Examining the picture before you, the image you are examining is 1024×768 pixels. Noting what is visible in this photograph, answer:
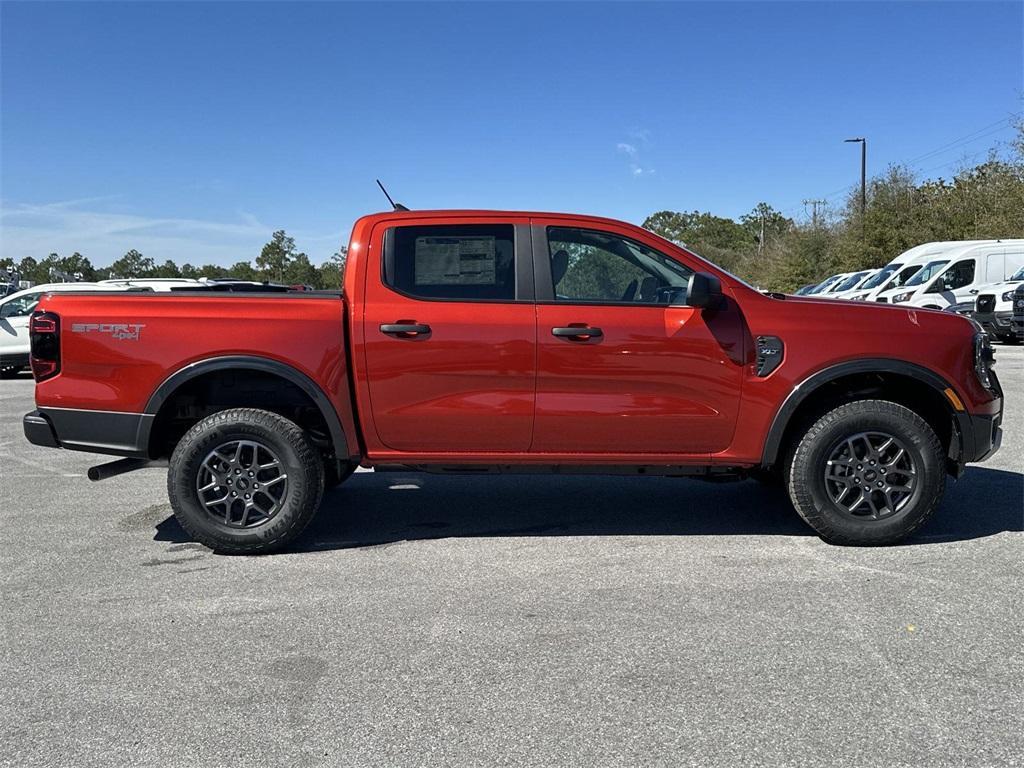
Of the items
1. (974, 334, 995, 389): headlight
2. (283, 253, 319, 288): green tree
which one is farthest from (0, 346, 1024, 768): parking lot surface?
(283, 253, 319, 288): green tree

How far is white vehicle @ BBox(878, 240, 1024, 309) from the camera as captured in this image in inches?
734

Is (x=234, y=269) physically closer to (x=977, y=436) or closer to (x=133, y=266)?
(x=133, y=266)

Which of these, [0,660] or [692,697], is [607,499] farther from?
[0,660]

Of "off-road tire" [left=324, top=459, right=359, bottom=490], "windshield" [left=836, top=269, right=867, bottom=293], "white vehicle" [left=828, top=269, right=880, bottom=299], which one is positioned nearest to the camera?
"off-road tire" [left=324, top=459, right=359, bottom=490]

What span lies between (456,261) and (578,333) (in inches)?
32.0

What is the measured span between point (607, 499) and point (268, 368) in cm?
250

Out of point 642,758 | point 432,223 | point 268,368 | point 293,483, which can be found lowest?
point 642,758

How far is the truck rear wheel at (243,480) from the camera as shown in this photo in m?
4.51

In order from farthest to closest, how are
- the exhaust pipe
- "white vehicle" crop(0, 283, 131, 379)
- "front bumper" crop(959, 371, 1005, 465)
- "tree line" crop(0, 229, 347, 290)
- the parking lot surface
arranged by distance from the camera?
"tree line" crop(0, 229, 347, 290), "white vehicle" crop(0, 283, 131, 379), the exhaust pipe, "front bumper" crop(959, 371, 1005, 465), the parking lot surface

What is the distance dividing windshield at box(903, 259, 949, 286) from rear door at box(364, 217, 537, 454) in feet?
57.6

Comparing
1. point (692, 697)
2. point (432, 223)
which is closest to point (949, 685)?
point (692, 697)

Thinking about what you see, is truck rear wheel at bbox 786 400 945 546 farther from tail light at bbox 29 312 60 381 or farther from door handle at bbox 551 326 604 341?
tail light at bbox 29 312 60 381

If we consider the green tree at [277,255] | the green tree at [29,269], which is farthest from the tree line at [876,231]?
the green tree at [29,269]

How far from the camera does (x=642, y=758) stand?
2543mm
